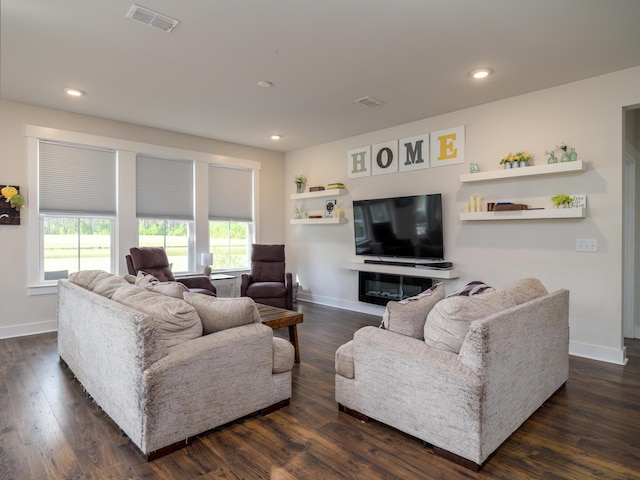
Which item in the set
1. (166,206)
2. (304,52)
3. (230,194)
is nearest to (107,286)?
(304,52)

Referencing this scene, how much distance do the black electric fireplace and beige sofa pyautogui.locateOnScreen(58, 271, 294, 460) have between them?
9.06 ft

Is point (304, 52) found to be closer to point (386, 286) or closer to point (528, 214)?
point (528, 214)

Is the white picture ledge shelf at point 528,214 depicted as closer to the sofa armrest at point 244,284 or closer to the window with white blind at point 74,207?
the sofa armrest at point 244,284

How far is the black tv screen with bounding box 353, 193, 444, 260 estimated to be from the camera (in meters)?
4.73

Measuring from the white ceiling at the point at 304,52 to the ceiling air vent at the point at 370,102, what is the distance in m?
0.08

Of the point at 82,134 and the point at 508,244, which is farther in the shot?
the point at 82,134

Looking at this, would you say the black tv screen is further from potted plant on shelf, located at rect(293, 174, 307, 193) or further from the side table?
the side table

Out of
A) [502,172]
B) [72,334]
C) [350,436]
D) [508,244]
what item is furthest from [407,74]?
[72,334]

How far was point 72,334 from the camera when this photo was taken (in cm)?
Answer: 298

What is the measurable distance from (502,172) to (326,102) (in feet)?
6.93

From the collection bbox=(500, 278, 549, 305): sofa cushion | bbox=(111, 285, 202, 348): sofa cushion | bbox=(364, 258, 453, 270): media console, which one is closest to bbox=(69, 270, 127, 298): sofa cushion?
bbox=(111, 285, 202, 348): sofa cushion

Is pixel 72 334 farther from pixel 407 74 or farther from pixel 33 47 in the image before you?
pixel 407 74

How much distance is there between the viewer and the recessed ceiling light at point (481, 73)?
3454 millimetres

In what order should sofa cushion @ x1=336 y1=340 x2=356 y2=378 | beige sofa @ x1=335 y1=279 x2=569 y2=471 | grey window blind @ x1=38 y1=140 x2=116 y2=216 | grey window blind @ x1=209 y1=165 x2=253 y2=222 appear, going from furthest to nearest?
1. grey window blind @ x1=209 y1=165 x2=253 y2=222
2. grey window blind @ x1=38 y1=140 x2=116 y2=216
3. sofa cushion @ x1=336 y1=340 x2=356 y2=378
4. beige sofa @ x1=335 y1=279 x2=569 y2=471
